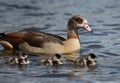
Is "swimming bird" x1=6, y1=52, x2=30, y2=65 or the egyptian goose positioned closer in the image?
"swimming bird" x1=6, y1=52, x2=30, y2=65

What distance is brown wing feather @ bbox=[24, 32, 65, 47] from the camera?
54.7ft

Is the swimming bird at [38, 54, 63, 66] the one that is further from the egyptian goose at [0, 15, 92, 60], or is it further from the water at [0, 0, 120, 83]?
the egyptian goose at [0, 15, 92, 60]

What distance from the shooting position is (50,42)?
16.6 meters

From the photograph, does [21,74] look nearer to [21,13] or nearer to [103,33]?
[103,33]

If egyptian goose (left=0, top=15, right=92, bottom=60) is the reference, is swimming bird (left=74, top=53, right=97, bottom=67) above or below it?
below

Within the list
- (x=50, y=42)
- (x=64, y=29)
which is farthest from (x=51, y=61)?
(x=64, y=29)

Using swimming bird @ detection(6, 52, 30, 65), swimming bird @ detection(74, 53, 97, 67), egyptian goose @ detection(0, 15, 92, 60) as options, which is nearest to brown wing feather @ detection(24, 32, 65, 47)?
egyptian goose @ detection(0, 15, 92, 60)

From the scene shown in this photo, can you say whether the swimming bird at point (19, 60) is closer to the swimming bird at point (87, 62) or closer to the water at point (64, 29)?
the water at point (64, 29)

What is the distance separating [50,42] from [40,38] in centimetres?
35

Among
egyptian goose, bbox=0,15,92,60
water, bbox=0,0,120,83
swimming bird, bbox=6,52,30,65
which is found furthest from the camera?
egyptian goose, bbox=0,15,92,60

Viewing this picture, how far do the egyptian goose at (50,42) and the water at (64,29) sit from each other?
1.39ft

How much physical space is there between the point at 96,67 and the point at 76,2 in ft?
36.4

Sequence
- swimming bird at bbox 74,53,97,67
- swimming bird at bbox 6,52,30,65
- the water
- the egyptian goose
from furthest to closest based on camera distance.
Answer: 1. the egyptian goose
2. swimming bird at bbox 6,52,30,65
3. swimming bird at bbox 74,53,97,67
4. the water

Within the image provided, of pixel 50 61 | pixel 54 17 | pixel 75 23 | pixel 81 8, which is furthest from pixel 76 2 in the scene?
pixel 50 61
